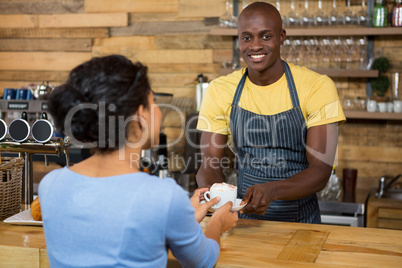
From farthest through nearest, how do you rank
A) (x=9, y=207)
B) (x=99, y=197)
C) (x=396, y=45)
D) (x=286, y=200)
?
1. (x=396, y=45)
2. (x=286, y=200)
3. (x=9, y=207)
4. (x=99, y=197)

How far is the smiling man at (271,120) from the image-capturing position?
2076 millimetres

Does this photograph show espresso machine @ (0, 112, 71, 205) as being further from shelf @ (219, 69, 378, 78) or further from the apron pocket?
shelf @ (219, 69, 378, 78)

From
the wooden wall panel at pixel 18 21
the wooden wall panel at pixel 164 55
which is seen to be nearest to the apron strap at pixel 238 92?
the wooden wall panel at pixel 164 55

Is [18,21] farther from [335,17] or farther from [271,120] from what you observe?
[271,120]

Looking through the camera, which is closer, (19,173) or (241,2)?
(19,173)

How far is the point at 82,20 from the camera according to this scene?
424 cm

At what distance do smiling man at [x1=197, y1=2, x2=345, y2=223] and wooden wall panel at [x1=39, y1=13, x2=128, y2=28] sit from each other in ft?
6.87

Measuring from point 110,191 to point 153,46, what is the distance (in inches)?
124

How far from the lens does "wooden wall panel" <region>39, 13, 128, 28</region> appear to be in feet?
13.6

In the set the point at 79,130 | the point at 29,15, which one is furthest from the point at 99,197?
the point at 29,15

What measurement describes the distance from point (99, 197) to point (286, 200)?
119cm

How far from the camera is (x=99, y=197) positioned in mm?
1097

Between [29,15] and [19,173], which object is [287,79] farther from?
[29,15]

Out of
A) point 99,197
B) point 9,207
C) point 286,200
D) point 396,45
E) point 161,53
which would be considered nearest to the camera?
point 99,197
